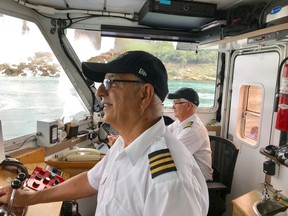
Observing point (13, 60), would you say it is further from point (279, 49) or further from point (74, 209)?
point (279, 49)

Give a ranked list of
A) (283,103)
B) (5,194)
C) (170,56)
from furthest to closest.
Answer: (170,56) → (283,103) → (5,194)

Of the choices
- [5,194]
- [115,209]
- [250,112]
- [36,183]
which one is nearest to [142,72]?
[115,209]

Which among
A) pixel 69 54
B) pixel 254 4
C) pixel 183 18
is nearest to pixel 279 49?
pixel 254 4

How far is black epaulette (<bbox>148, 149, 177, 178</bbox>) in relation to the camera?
0.79 m

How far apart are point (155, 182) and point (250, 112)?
2.59 meters

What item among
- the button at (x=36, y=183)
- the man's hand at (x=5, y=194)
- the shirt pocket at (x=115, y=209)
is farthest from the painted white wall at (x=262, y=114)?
the man's hand at (x=5, y=194)

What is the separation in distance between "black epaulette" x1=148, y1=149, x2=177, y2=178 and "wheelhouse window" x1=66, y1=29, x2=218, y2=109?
219cm

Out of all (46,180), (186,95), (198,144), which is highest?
(186,95)

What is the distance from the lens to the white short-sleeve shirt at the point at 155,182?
0.75m

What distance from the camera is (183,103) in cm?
259

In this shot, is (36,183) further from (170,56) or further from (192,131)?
(170,56)

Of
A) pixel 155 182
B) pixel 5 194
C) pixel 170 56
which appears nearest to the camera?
pixel 155 182

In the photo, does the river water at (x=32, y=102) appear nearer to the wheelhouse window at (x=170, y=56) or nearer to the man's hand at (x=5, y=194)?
the wheelhouse window at (x=170, y=56)

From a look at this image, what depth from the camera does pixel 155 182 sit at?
0.78m
